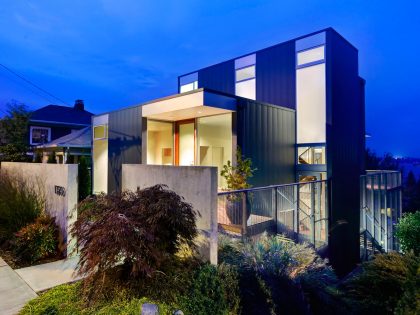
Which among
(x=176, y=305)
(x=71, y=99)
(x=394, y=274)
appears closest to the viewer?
(x=176, y=305)

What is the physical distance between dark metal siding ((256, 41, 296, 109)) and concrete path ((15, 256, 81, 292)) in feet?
27.3

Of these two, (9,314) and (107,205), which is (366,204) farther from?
(9,314)

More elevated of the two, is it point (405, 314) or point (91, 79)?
point (91, 79)

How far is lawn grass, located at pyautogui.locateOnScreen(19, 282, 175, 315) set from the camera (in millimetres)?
2896

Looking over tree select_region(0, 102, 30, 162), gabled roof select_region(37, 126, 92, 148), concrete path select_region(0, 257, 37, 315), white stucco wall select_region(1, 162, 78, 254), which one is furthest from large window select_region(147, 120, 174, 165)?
tree select_region(0, 102, 30, 162)

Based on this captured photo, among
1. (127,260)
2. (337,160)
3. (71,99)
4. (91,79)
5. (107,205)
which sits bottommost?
(127,260)

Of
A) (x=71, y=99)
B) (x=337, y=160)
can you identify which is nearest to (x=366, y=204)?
(x=337, y=160)

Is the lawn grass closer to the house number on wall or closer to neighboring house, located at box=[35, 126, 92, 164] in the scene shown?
the house number on wall

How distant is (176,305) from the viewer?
3.04m

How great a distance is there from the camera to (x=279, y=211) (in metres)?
6.22

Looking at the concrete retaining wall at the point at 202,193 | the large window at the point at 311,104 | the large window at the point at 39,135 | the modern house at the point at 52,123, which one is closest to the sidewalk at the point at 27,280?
the concrete retaining wall at the point at 202,193

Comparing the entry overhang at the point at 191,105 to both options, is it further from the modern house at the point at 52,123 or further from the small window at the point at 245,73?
the modern house at the point at 52,123

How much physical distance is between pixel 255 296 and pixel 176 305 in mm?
969

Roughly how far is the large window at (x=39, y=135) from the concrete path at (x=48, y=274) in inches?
635
